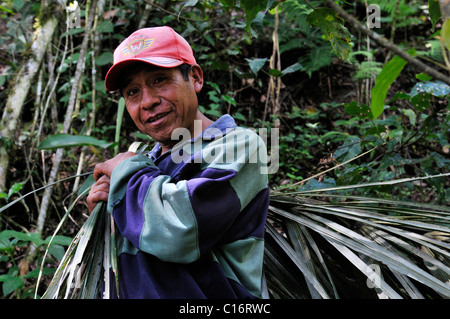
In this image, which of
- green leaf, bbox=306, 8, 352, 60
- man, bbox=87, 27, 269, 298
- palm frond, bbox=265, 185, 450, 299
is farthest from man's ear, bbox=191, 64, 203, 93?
palm frond, bbox=265, 185, 450, 299

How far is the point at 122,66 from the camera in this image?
1.37 metres

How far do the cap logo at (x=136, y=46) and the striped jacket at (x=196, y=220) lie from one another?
37cm

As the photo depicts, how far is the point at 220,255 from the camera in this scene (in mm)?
1207

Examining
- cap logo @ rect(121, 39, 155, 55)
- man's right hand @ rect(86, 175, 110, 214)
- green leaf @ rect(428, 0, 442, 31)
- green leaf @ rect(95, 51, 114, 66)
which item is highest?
green leaf @ rect(95, 51, 114, 66)

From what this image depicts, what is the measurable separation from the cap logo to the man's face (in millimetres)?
54

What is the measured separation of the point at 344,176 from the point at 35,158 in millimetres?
2316

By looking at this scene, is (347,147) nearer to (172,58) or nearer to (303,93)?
(172,58)

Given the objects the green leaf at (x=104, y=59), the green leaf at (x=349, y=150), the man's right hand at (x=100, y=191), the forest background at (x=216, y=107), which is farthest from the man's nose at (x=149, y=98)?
the green leaf at (x=104, y=59)

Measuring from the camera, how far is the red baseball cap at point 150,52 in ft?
4.37

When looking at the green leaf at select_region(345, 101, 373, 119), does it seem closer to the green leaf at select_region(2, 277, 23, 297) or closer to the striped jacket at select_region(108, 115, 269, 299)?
the striped jacket at select_region(108, 115, 269, 299)

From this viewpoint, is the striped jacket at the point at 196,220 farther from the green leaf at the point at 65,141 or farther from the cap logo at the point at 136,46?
the green leaf at the point at 65,141

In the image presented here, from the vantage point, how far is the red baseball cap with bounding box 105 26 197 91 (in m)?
1.33

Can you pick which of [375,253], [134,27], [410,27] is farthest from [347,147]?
[410,27]

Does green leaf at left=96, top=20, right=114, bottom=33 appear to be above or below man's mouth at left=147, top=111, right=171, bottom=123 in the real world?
above
